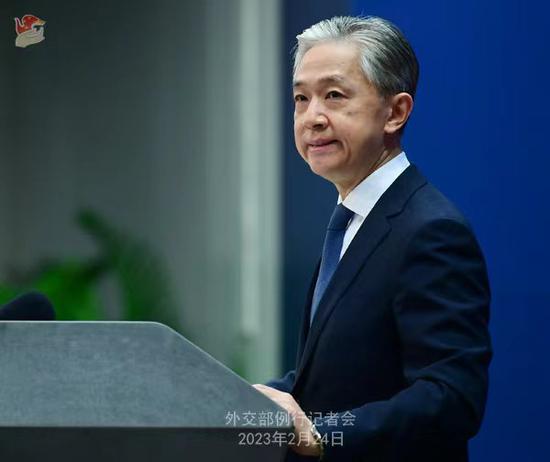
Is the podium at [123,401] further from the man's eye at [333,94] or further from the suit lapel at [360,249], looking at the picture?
the man's eye at [333,94]

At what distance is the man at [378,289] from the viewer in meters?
1.51

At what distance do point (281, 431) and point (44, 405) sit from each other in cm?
26

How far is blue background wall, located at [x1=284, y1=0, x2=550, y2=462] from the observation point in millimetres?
3049

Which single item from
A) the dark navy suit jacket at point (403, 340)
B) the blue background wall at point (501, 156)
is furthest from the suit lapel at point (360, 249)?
the blue background wall at point (501, 156)

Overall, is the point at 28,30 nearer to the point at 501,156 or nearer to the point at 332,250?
the point at 501,156

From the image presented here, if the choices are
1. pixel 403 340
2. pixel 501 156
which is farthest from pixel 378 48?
pixel 501 156

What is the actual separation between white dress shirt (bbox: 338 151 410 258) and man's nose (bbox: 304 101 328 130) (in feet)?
0.39

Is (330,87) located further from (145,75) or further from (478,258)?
(145,75)

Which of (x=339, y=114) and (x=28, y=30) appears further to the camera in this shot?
(x=28, y=30)

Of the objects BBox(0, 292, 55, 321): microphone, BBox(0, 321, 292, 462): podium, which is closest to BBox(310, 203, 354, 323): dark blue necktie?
BBox(0, 292, 55, 321): microphone

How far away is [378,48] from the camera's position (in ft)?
5.67

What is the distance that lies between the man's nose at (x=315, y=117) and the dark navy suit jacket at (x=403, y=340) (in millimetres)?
155

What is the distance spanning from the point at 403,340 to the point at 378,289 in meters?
0.10

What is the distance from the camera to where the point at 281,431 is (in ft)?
3.99
